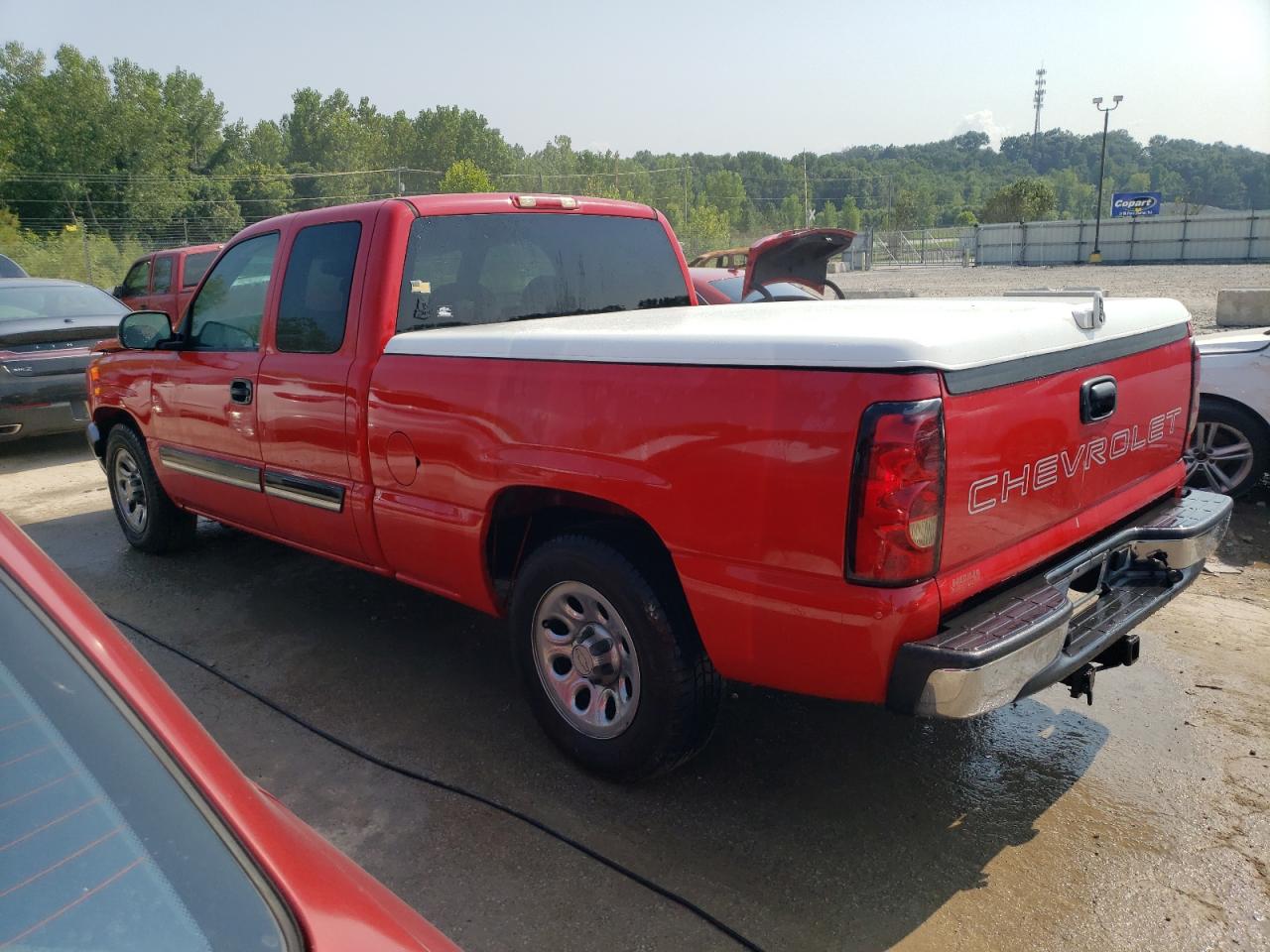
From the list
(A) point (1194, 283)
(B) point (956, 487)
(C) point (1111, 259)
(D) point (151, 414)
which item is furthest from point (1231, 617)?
(C) point (1111, 259)

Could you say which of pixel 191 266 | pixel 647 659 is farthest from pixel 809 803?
pixel 191 266

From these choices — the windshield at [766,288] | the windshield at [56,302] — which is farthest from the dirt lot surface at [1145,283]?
the windshield at [56,302]

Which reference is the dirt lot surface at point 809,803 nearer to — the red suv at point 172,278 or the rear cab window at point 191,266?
the red suv at point 172,278

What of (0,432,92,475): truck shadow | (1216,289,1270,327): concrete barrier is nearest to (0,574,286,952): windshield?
(0,432,92,475): truck shadow

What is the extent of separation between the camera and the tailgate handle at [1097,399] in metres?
2.91

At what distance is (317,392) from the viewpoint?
4.03 m

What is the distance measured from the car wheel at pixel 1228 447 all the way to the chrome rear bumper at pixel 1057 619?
9.41 ft

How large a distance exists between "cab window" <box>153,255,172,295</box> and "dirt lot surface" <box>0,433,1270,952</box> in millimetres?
10064

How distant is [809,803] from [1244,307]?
15972mm

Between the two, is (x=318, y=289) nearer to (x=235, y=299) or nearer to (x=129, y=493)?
(x=235, y=299)

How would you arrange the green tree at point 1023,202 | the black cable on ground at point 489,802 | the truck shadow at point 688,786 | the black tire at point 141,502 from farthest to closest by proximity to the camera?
the green tree at point 1023,202 → the black tire at point 141,502 → the truck shadow at point 688,786 → the black cable on ground at point 489,802

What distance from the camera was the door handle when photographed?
14.8ft

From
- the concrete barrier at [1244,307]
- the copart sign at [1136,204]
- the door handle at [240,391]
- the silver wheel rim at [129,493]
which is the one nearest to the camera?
A: the door handle at [240,391]

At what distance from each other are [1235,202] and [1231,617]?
472 ft
